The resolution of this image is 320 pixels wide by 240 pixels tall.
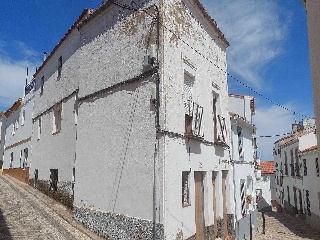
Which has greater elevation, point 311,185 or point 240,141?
point 240,141

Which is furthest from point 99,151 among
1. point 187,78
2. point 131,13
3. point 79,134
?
point 131,13

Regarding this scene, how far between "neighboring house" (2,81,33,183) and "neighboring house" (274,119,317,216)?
19.7 metres

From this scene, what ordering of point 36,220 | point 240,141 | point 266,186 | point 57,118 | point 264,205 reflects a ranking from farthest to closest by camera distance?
1. point 266,186
2. point 264,205
3. point 240,141
4. point 57,118
5. point 36,220

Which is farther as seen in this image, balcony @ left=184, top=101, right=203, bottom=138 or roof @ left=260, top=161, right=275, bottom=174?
roof @ left=260, top=161, right=275, bottom=174

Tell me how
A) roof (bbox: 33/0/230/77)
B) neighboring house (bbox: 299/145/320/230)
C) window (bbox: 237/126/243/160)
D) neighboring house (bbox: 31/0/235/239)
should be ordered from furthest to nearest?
neighboring house (bbox: 299/145/320/230), window (bbox: 237/126/243/160), roof (bbox: 33/0/230/77), neighboring house (bbox: 31/0/235/239)

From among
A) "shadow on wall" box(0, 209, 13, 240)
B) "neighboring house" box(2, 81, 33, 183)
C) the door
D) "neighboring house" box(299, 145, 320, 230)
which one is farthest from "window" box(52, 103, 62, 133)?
"neighboring house" box(299, 145, 320, 230)

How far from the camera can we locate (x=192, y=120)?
879cm

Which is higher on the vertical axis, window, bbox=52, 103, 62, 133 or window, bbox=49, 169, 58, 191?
window, bbox=52, 103, 62, 133

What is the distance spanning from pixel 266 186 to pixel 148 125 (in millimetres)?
30703

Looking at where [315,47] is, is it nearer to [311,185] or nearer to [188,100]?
[188,100]

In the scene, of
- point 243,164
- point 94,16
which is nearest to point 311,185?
point 243,164

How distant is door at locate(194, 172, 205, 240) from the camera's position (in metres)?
8.97

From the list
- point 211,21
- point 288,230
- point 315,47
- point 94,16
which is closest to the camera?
point 315,47

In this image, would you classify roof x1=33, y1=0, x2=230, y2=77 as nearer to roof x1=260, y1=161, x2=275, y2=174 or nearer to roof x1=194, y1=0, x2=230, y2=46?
roof x1=194, y1=0, x2=230, y2=46
